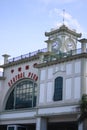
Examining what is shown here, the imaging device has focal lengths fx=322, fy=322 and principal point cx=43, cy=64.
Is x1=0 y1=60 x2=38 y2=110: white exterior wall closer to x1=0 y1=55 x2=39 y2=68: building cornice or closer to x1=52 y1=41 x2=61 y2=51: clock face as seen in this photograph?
x1=0 y1=55 x2=39 y2=68: building cornice

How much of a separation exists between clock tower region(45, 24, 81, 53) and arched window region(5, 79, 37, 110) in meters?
Result: 5.22

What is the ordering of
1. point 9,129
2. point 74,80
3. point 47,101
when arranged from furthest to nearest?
point 9,129
point 47,101
point 74,80

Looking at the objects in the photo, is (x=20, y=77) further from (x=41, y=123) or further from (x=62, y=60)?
(x=62, y=60)

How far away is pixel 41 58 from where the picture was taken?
3662cm

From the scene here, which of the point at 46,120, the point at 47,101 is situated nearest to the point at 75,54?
the point at 47,101

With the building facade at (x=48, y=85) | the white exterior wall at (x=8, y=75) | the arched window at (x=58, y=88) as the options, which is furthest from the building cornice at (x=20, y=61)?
the arched window at (x=58, y=88)

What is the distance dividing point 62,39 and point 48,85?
8083 mm

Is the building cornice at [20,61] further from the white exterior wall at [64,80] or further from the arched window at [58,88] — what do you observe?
the arched window at [58,88]

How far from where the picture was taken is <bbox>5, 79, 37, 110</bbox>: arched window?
125 ft

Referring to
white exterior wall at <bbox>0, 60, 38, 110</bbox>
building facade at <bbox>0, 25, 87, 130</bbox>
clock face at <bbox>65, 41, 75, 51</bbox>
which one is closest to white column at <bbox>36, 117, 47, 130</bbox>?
building facade at <bbox>0, 25, 87, 130</bbox>

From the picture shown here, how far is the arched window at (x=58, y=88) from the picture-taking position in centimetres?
3298

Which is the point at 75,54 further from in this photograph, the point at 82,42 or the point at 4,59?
the point at 4,59

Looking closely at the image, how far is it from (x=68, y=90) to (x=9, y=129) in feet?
36.5

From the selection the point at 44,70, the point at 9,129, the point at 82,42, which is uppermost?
the point at 82,42
